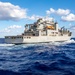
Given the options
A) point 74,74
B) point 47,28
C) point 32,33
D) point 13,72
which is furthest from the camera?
point 47,28

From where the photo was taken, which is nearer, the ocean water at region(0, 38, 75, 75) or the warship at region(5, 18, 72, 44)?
the ocean water at region(0, 38, 75, 75)

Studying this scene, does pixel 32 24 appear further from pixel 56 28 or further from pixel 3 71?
pixel 3 71

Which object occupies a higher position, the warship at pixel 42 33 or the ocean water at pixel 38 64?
the warship at pixel 42 33

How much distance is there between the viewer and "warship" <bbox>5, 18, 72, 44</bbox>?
8748 cm

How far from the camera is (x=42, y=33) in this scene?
332 feet

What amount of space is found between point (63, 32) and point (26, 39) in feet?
128

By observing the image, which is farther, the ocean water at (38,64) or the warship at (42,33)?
the warship at (42,33)

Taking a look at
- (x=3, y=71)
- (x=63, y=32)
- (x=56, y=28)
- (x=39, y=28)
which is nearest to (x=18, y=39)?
(x=39, y=28)

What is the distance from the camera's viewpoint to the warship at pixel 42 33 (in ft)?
287

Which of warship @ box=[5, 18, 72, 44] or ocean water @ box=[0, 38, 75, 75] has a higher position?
warship @ box=[5, 18, 72, 44]

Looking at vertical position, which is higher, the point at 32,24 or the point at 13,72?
the point at 32,24

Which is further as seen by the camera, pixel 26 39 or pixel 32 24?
pixel 32 24

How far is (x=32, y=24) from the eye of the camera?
107062mm

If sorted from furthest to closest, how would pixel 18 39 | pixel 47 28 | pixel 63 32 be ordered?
pixel 63 32
pixel 47 28
pixel 18 39
